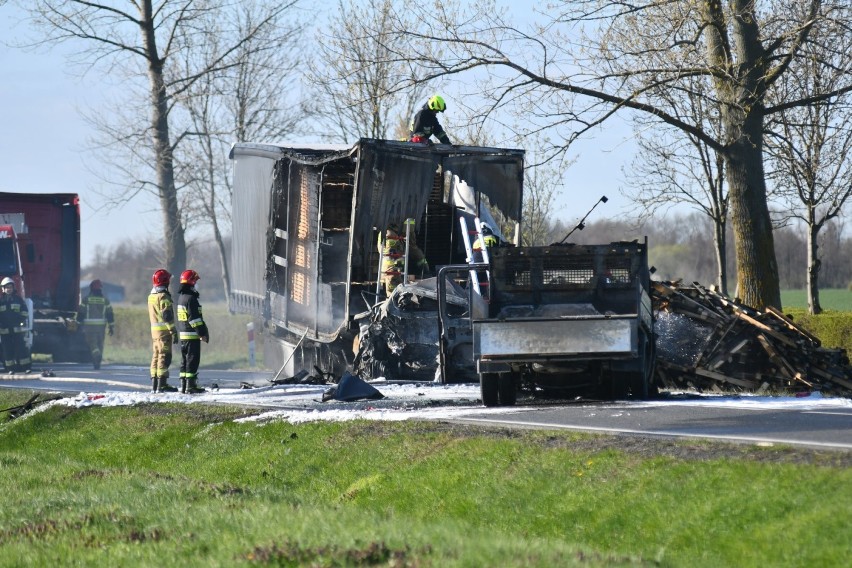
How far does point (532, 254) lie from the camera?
43.3 feet

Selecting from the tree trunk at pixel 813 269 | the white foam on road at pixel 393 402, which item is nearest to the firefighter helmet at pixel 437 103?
the white foam on road at pixel 393 402

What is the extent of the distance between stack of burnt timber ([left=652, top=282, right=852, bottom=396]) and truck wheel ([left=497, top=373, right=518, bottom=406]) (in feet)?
12.0

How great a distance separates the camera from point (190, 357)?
16906 millimetres

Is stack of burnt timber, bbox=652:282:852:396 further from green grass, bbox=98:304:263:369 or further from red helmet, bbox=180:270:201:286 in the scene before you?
green grass, bbox=98:304:263:369

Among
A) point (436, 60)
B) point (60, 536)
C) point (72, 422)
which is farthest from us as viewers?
point (436, 60)

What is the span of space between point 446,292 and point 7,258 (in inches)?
612

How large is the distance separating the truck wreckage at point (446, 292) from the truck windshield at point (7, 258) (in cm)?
795

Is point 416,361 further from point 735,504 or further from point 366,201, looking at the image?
point 735,504

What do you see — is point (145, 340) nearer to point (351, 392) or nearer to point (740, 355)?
point (351, 392)

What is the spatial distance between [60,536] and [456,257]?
1176cm

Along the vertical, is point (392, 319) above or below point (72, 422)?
above

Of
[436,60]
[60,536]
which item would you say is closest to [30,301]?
[436,60]

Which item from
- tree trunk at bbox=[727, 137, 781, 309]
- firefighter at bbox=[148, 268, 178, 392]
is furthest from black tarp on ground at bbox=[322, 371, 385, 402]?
tree trunk at bbox=[727, 137, 781, 309]

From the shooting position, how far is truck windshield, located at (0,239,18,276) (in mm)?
28000
